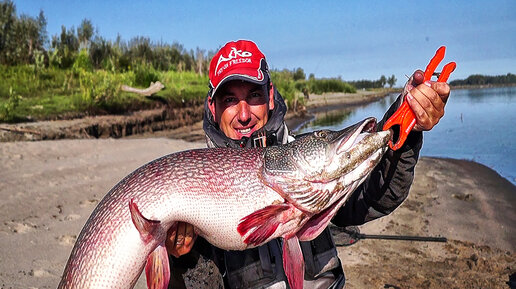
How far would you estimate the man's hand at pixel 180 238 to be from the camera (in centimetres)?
238

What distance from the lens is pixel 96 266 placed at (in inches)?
83.7

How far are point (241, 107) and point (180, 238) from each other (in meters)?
1.14

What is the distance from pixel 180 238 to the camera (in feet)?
7.95

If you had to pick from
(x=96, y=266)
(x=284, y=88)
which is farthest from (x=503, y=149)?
(x=96, y=266)

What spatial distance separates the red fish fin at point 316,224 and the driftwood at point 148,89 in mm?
13757

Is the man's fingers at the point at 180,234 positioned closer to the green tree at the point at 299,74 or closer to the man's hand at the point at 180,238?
the man's hand at the point at 180,238

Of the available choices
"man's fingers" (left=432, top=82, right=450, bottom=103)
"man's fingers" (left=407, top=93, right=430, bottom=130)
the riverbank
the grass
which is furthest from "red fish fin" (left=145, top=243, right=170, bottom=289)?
the grass

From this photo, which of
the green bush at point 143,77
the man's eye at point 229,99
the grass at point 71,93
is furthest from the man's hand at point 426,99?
the green bush at point 143,77

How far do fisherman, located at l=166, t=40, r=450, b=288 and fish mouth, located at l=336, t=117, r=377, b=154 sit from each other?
128 mm

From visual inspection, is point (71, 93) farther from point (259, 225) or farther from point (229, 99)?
point (259, 225)

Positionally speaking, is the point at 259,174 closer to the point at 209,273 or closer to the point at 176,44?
the point at 209,273

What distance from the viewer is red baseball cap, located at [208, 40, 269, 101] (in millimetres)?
3080

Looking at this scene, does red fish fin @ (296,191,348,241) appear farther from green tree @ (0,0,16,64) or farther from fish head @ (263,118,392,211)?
green tree @ (0,0,16,64)

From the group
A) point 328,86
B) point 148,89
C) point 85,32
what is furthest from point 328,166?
point 328,86
